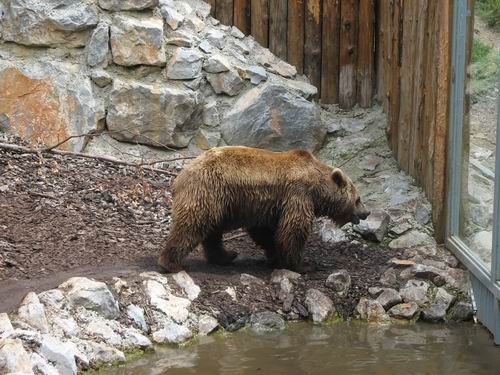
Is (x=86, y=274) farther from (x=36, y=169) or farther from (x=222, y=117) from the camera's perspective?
(x=222, y=117)

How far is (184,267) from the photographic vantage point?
30.1ft

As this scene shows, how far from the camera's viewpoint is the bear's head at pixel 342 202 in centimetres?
952

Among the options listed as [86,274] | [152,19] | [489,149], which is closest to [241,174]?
[86,274]

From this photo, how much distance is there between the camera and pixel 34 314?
297 inches

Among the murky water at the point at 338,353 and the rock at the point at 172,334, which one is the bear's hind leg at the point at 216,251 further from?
the rock at the point at 172,334

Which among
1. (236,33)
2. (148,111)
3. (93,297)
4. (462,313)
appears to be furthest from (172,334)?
(236,33)

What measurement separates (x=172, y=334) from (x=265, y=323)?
901mm

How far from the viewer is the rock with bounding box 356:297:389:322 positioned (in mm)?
8930

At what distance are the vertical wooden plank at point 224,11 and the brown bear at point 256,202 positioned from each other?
3352mm

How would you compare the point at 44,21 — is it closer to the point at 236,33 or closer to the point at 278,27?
the point at 236,33

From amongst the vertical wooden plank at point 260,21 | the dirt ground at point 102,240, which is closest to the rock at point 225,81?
the vertical wooden plank at point 260,21

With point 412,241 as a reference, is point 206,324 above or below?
below

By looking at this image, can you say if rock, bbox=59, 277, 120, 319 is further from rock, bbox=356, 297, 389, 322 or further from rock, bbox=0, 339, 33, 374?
rock, bbox=356, 297, 389, 322

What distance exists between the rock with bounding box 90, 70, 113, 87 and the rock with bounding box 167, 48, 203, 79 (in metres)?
0.69
